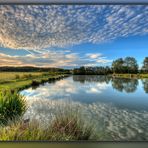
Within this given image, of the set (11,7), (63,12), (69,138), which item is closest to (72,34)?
(63,12)

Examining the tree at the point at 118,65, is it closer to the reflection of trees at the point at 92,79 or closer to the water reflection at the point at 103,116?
the reflection of trees at the point at 92,79

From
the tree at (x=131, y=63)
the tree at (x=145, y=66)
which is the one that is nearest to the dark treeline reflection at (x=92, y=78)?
the tree at (x=131, y=63)

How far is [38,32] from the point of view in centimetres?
462

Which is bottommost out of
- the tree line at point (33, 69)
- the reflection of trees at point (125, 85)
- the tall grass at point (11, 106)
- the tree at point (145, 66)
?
the tall grass at point (11, 106)

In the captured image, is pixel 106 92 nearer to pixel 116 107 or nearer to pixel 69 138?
pixel 116 107

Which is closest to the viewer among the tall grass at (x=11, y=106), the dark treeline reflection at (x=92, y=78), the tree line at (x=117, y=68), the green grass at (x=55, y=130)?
the green grass at (x=55, y=130)

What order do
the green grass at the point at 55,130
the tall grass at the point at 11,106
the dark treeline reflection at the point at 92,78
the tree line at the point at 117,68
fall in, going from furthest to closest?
the dark treeline reflection at the point at 92,78 < the tree line at the point at 117,68 < the tall grass at the point at 11,106 < the green grass at the point at 55,130

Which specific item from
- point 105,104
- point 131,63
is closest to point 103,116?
point 105,104

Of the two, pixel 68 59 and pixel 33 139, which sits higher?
pixel 68 59

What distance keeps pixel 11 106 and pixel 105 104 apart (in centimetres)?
113

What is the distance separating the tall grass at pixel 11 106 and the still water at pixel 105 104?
78 mm

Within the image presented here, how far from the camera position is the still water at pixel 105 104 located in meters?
4.45

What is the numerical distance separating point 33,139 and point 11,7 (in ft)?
5.20

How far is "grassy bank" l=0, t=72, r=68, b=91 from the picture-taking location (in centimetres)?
461
